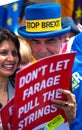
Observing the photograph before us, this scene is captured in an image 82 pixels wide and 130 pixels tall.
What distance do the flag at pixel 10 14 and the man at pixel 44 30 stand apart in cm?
127

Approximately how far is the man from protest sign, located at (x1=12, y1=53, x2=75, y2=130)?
9.7 inches

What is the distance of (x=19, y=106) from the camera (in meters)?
1.94

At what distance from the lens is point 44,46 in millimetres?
2223

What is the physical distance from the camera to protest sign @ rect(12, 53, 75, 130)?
190 centimetres

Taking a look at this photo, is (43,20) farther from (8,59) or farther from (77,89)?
(77,89)

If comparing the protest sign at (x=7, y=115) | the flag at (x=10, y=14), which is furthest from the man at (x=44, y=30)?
the flag at (x=10, y=14)

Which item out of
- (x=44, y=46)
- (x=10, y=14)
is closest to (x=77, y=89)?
(x=44, y=46)

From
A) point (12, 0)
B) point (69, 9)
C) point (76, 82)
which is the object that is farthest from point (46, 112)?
point (69, 9)

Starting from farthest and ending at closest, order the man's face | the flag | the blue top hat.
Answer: the flag → the blue top hat → the man's face

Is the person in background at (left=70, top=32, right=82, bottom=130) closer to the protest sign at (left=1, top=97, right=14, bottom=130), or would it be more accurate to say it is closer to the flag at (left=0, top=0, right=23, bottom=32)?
the protest sign at (left=1, top=97, right=14, bottom=130)

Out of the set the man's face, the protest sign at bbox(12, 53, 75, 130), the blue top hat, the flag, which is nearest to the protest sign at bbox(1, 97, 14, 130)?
the protest sign at bbox(12, 53, 75, 130)

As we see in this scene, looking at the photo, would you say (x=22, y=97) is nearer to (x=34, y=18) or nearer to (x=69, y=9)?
(x=34, y=18)

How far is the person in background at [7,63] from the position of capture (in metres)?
2.25

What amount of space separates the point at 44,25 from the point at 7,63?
28 centimetres
